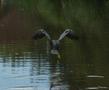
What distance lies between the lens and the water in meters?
13.0

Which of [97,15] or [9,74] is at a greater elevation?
[97,15]

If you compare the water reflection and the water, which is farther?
the water

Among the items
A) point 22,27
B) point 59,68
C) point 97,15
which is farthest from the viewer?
point 97,15

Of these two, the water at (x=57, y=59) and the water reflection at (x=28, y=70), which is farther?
the water at (x=57, y=59)

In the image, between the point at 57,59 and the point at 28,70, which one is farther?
the point at 57,59

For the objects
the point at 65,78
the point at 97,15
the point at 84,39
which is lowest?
the point at 65,78

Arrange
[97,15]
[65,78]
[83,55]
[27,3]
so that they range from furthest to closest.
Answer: [27,3]
[97,15]
[83,55]
[65,78]

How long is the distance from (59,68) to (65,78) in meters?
1.13

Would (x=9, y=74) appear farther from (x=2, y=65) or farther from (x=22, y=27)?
(x=22, y=27)

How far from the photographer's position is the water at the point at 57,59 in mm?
12953

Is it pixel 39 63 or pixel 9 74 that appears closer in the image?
pixel 9 74

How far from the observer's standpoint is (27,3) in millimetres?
44219

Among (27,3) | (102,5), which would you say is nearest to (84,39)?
(102,5)

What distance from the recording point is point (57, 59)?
51.9ft
